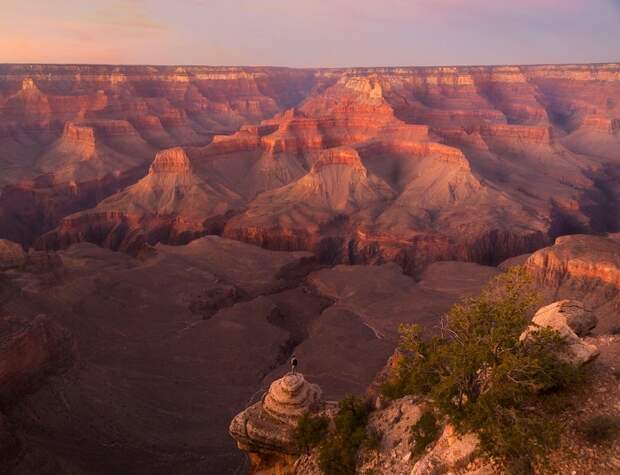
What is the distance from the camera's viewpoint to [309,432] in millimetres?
18078

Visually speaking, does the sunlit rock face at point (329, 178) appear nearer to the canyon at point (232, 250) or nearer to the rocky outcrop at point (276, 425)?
the canyon at point (232, 250)

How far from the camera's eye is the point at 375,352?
42625mm

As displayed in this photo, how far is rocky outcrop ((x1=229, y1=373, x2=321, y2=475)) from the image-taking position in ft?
62.5

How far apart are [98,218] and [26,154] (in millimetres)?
54687

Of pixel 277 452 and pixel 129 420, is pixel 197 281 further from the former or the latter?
pixel 277 452

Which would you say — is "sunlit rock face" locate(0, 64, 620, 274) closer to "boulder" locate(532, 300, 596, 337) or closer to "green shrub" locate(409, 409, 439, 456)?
"boulder" locate(532, 300, 596, 337)

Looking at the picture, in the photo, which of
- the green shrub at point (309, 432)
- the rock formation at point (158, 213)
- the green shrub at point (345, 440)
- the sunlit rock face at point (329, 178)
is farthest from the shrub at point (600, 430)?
the rock formation at point (158, 213)

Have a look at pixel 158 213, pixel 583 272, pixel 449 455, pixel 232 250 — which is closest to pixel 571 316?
pixel 449 455

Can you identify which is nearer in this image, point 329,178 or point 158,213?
point 158,213

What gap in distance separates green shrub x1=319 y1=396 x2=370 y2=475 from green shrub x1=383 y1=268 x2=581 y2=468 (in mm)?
2793

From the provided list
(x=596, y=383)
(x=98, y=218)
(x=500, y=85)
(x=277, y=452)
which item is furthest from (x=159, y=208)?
(x=500, y=85)

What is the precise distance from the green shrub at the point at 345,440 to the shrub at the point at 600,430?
6.81 m

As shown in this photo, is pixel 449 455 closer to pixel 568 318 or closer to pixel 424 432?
pixel 424 432

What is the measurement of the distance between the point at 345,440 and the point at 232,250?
52876 mm
